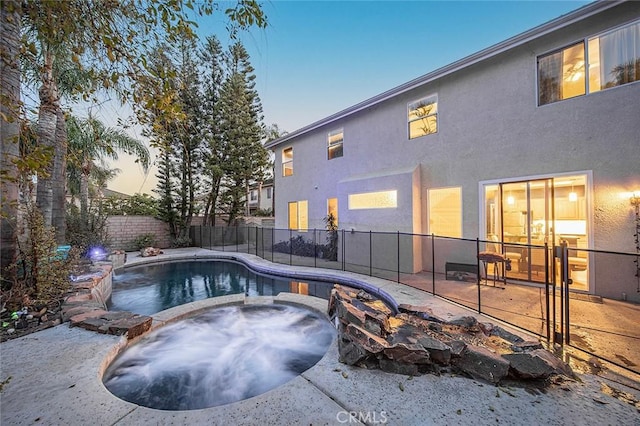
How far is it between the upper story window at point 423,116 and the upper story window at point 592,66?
242cm

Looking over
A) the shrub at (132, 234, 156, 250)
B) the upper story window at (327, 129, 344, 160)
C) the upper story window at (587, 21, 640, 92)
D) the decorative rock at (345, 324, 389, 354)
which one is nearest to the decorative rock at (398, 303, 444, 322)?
the decorative rock at (345, 324, 389, 354)

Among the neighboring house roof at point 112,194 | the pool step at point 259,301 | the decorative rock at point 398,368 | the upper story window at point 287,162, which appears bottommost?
the pool step at point 259,301

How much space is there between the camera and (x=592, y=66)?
539 cm

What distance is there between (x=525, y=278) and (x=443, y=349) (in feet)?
14.8

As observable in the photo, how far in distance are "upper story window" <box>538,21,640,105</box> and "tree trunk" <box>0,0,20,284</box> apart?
8.47 metres

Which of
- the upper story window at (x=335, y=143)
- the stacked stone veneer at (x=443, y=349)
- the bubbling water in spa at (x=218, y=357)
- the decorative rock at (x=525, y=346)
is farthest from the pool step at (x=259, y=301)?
the upper story window at (x=335, y=143)

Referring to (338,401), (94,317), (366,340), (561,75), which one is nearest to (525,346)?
(366,340)

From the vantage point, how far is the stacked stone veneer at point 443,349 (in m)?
2.64

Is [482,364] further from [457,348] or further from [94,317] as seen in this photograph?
[94,317]

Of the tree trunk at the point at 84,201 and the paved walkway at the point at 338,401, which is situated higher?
the tree trunk at the point at 84,201

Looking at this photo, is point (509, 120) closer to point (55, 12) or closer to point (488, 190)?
point (488, 190)

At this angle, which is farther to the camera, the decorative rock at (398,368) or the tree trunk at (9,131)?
the decorative rock at (398,368)

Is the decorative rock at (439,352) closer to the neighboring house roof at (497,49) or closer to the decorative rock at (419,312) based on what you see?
the decorative rock at (419,312)

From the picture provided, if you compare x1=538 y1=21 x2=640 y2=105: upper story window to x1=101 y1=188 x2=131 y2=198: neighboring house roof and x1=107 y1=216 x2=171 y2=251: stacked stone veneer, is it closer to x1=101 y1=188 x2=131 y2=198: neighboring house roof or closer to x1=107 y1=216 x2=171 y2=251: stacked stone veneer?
x1=107 y1=216 x2=171 y2=251: stacked stone veneer
